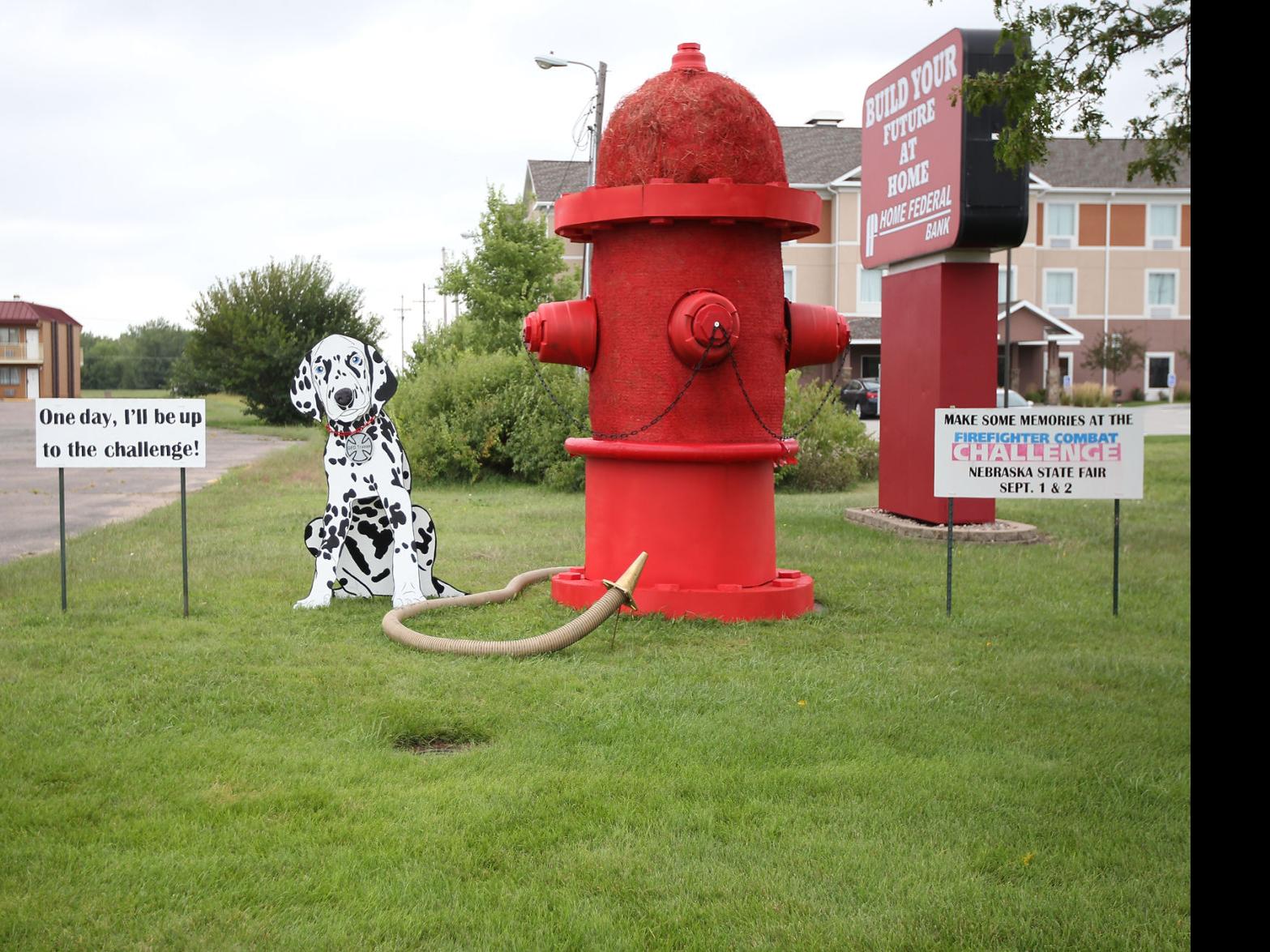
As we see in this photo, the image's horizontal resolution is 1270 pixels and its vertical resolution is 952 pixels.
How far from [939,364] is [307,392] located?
21.3ft

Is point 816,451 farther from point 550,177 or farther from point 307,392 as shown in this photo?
point 550,177

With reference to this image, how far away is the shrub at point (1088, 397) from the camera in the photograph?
41.6 metres

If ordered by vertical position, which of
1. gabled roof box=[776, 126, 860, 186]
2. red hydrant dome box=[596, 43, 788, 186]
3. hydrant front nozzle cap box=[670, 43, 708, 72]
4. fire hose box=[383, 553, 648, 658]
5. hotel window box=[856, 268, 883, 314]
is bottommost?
fire hose box=[383, 553, 648, 658]

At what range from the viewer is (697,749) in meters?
5.09

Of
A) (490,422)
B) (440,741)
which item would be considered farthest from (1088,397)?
(440,741)

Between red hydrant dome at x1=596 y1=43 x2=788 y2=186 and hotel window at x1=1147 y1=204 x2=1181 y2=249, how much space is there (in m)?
49.8

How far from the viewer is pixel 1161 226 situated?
52.8 meters

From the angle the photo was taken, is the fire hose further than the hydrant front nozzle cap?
No

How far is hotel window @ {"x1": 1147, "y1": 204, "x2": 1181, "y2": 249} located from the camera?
5250 cm

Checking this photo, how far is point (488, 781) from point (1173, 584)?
6.76 metres

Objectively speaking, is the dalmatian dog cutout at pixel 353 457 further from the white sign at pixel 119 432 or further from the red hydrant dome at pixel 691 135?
the red hydrant dome at pixel 691 135

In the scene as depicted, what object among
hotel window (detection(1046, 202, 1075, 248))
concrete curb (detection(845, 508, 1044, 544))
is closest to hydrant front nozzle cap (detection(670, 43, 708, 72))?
concrete curb (detection(845, 508, 1044, 544))

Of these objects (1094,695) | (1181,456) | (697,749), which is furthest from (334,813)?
(1181,456)

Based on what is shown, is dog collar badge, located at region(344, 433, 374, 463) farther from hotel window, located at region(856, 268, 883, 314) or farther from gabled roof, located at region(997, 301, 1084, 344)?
hotel window, located at region(856, 268, 883, 314)
